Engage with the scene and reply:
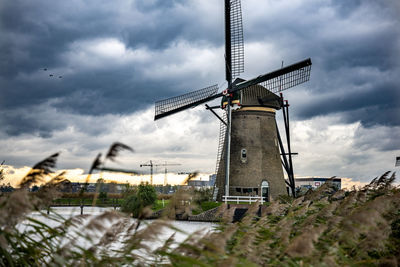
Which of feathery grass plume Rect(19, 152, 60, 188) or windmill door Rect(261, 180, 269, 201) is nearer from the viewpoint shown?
feathery grass plume Rect(19, 152, 60, 188)

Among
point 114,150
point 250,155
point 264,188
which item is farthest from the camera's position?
point 264,188

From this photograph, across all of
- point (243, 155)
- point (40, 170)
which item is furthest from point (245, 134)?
point (40, 170)

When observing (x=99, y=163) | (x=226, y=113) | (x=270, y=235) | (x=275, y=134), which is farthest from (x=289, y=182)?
(x=99, y=163)

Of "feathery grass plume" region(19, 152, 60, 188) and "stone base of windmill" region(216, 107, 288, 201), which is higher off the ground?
"stone base of windmill" region(216, 107, 288, 201)

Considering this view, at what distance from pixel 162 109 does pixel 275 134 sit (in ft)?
25.4

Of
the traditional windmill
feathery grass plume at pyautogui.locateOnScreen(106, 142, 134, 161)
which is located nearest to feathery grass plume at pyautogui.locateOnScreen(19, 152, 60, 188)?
feathery grass plume at pyautogui.locateOnScreen(106, 142, 134, 161)

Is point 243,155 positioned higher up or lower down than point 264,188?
higher up

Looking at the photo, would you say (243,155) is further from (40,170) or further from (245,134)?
(40,170)

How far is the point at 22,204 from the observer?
171cm

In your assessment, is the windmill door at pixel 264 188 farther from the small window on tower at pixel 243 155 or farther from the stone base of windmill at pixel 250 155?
the small window on tower at pixel 243 155

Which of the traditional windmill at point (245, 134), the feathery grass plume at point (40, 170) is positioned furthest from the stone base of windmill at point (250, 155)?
the feathery grass plume at point (40, 170)

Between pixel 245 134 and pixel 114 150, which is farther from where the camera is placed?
pixel 245 134

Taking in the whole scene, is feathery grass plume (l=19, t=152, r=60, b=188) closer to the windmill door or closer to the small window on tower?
the small window on tower

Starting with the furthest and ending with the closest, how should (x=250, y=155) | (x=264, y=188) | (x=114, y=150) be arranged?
(x=264, y=188) < (x=250, y=155) < (x=114, y=150)
